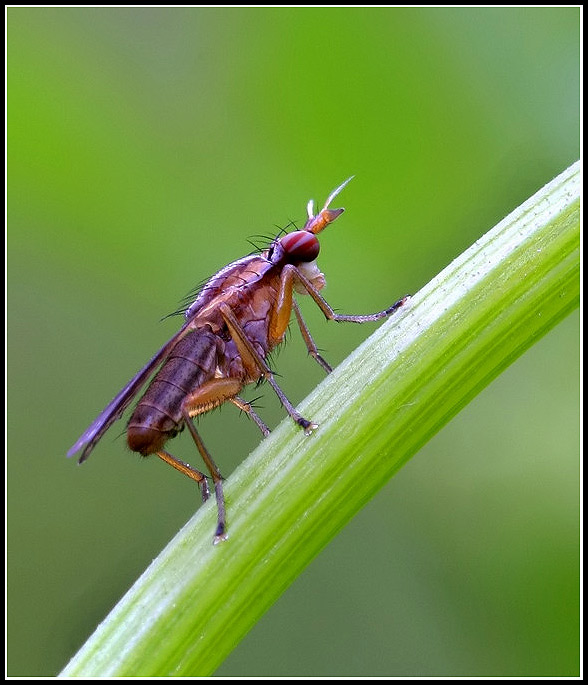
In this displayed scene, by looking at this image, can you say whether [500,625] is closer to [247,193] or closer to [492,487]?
[492,487]

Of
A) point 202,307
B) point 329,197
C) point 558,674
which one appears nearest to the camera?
point 558,674

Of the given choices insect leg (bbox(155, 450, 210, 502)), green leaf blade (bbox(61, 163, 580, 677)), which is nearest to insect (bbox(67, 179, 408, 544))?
insect leg (bbox(155, 450, 210, 502))

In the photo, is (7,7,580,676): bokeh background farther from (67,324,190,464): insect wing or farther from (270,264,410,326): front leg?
(67,324,190,464): insect wing

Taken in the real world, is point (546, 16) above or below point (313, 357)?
above

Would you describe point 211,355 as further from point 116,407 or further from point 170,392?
point 116,407

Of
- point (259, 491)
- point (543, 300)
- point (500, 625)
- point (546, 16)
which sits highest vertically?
point (546, 16)

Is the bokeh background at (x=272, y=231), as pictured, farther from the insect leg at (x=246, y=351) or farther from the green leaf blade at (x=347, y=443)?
the green leaf blade at (x=347, y=443)

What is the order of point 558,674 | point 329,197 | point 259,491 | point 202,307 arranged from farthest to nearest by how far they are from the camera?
point 202,307 < point 329,197 < point 558,674 < point 259,491

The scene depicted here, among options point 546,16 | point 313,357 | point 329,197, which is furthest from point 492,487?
point 546,16

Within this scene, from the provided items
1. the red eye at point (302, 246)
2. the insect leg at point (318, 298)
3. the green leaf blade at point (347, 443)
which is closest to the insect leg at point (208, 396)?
the insect leg at point (318, 298)
